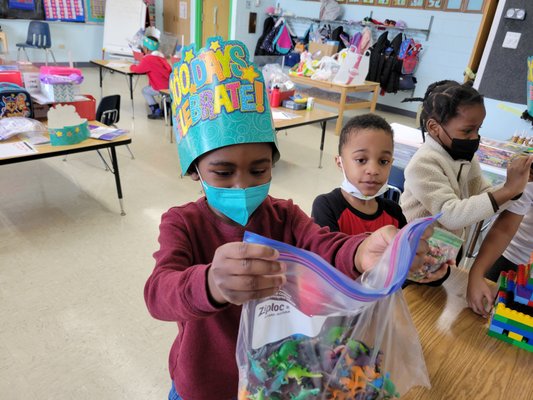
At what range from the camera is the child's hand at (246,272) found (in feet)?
1.59

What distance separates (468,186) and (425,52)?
19.6 feet

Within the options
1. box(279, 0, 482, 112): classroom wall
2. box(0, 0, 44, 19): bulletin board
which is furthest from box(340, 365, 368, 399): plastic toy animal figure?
box(0, 0, 44, 19): bulletin board

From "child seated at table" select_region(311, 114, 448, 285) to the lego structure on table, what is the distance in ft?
1.56

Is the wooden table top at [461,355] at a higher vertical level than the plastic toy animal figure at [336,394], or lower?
lower

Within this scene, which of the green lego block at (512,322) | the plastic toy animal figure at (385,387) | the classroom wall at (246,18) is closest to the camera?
the plastic toy animal figure at (385,387)

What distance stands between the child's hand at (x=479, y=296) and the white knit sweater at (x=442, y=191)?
305 mm

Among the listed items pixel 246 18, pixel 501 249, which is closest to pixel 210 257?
pixel 501 249

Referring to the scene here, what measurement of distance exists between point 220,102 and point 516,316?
0.83 metres

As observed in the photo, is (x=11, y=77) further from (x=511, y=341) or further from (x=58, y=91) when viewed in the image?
(x=511, y=341)

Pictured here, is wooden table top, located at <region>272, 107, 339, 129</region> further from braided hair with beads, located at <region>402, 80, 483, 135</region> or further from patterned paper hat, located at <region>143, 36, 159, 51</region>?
patterned paper hat, located at <region>143, 36, 159, 51</region>

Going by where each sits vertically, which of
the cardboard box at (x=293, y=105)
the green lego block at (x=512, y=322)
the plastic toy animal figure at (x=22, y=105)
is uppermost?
the green lego block at (x=512, y=322)

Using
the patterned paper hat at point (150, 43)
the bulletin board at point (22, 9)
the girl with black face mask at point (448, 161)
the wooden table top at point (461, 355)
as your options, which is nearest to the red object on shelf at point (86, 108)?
the patterned paper hat at point (150, 43)

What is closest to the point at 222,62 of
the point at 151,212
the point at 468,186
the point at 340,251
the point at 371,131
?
the point at 340,251

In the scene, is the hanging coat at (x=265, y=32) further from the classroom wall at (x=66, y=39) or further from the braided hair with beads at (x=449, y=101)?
the braided hair with beads at (x=449, y=101)
